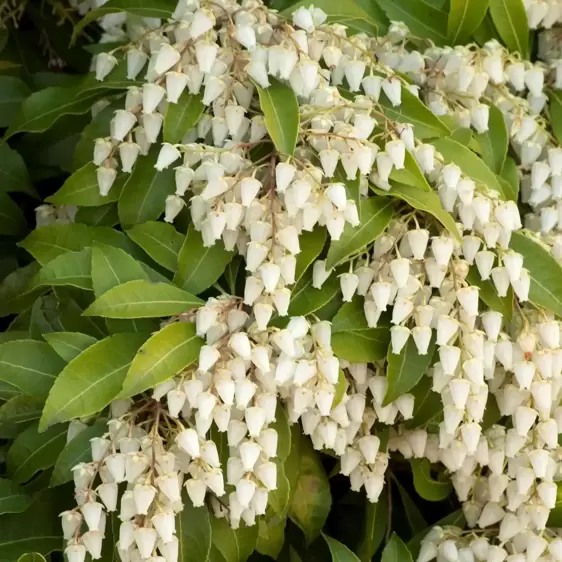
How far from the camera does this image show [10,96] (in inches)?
65.9

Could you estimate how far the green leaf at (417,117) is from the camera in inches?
55.0

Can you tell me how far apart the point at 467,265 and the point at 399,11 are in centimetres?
65

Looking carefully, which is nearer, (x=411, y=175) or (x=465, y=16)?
(x=411, y=175)

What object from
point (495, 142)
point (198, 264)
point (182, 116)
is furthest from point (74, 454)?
point (495, 142)

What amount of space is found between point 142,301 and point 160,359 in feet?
0.39

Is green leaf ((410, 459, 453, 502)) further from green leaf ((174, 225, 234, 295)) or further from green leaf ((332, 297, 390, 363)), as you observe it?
green leaf ((174, 225, 234, 295))

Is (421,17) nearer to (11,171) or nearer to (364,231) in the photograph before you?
(364,231)

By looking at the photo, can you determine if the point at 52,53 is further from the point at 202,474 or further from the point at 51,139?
the point at 202,474

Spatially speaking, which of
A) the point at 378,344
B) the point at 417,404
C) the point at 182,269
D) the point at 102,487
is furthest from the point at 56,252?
the point at 417,404

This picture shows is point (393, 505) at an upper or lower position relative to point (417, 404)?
lower

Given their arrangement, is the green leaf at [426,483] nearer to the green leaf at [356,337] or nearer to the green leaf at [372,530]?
the green leaf at [372,530]

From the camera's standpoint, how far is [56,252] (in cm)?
142

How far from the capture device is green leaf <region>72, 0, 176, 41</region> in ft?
4.84

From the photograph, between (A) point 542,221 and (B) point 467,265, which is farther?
(A) point 542,221
